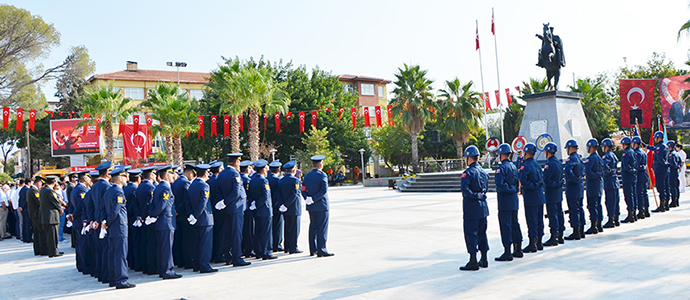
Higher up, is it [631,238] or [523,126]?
[523,126]

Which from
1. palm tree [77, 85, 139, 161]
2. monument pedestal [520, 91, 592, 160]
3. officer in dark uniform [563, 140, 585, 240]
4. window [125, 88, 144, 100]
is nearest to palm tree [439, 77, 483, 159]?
monument pedestal [520, 91, 592, 160]

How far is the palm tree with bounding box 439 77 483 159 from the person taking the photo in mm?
38281

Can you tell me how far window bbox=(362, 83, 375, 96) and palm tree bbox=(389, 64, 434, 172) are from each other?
3054 centimetres

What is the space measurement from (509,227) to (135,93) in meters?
63.5

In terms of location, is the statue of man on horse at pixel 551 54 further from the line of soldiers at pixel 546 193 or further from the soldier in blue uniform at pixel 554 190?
the soldier in blue uniform at pixel 554 190

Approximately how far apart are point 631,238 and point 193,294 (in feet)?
25.5

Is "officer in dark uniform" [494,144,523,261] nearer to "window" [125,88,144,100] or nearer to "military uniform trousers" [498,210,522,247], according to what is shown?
"military uniform trousers" [498,210,522,247]

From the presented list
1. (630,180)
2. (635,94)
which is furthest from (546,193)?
(635,94)

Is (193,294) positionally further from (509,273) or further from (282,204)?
(509,273)

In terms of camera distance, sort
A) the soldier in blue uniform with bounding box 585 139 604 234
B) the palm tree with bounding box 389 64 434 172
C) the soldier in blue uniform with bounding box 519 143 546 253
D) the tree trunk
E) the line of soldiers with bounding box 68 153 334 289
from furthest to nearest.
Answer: the palm tree with bounding box 389 64 434 172
the tree trunk
the soldier in blue uniform with bounding box 585 139 604 234
the soldier in blue uniform with bounding box 519 143 546 253
the line of soldiers with bounding box 68 153 334 289

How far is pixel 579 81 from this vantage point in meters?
37.2

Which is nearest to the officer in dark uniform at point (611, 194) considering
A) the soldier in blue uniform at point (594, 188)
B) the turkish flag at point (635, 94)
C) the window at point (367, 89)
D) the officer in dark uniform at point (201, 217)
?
the soldier in blue uniform at point (594, 188)

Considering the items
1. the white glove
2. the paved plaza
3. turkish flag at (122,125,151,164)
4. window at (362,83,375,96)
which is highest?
window at (362,83,375,96)

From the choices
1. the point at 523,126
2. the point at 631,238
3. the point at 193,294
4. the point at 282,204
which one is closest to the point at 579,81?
the point at 523,126
